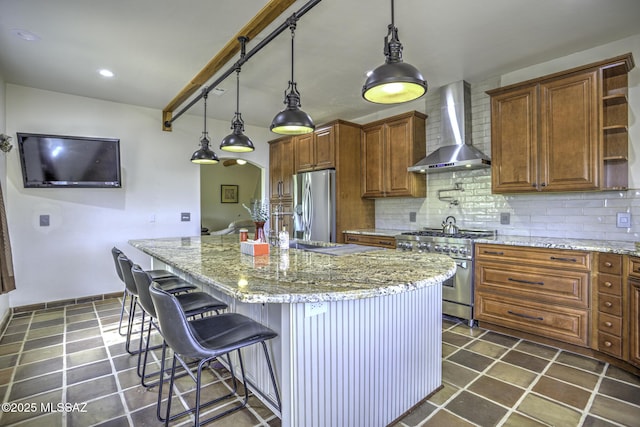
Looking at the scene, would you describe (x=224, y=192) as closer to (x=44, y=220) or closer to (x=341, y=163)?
(x=44, y=220)

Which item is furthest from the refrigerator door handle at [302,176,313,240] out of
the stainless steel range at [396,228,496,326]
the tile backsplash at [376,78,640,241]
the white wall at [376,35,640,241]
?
the stainless steel range at [396,228,496,326]

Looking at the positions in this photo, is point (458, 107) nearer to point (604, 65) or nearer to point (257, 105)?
point (604, 65)

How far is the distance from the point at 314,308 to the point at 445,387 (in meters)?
1.32

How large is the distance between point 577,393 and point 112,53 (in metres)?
4.56

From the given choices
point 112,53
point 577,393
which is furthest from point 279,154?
point 577,393

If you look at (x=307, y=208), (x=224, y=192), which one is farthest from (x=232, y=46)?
(x=224, y=192)

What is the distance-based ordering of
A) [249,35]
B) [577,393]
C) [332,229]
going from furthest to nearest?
1. [332,229]
2. [249,35]
3. [577,393]

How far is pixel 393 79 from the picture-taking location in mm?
1547

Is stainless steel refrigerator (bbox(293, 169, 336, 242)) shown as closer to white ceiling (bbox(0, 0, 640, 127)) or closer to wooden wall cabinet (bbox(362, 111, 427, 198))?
wooden wall cabinet (bbox(362, 111, 427, 198))

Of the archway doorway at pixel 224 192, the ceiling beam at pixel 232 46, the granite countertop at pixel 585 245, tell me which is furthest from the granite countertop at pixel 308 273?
the archway doorway at pixel 224 192

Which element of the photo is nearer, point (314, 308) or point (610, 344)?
point (314, 308)

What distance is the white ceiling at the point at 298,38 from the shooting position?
2.36 metres

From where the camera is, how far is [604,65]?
2676 mm

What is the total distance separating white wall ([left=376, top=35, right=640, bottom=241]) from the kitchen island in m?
2.06
